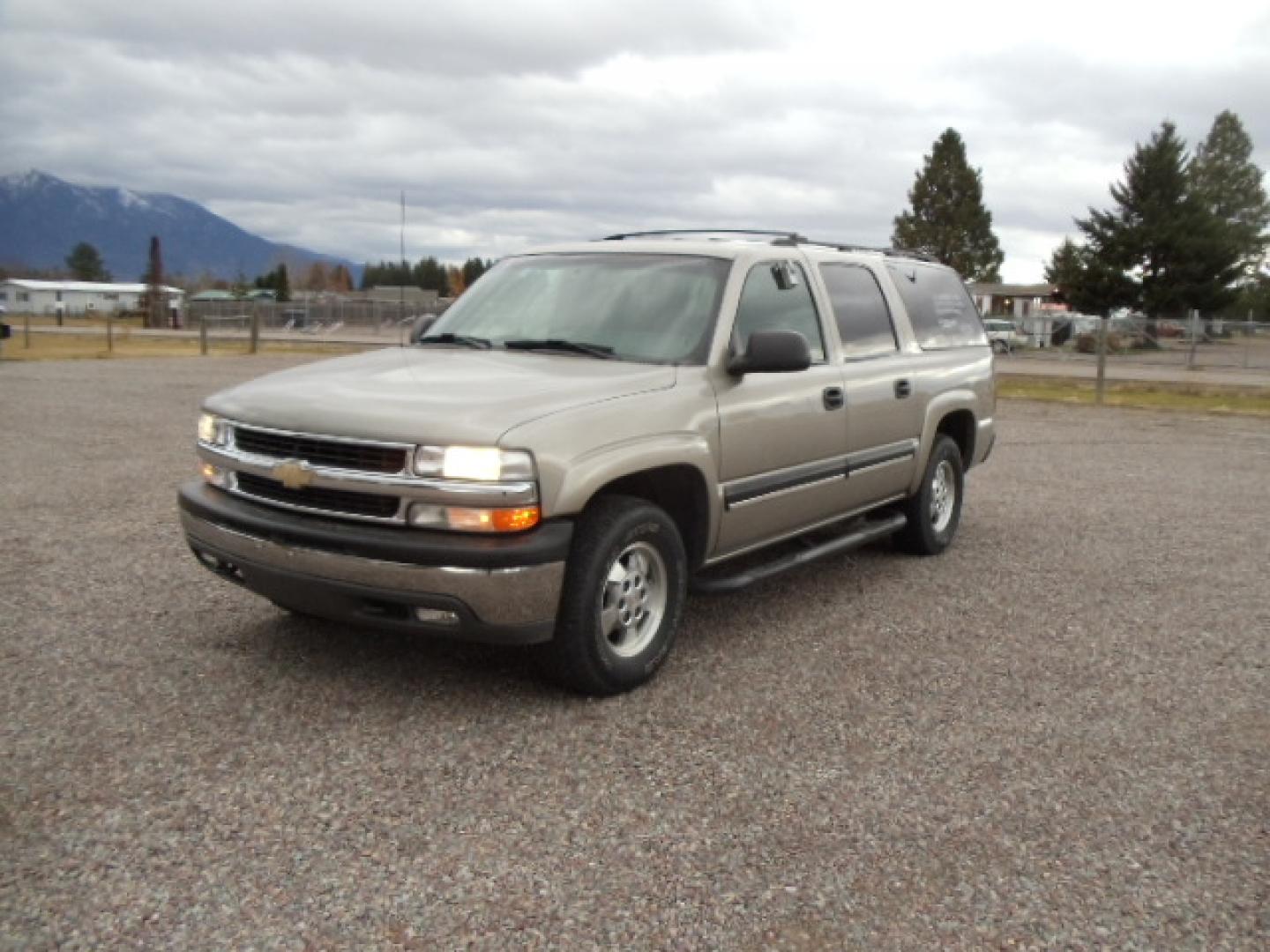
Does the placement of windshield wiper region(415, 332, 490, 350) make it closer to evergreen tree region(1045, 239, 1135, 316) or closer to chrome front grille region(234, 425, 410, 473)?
chrome front grille region(234, 425, 410, 473)

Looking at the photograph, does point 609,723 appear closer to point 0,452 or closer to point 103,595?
point 103,595

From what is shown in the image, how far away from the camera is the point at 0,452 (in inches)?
397

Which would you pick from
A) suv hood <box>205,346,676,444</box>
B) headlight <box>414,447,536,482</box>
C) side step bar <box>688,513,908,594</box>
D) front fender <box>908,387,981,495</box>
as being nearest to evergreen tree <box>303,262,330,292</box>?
front fender <box>908,387,981,495</box>

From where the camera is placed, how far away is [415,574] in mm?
3732

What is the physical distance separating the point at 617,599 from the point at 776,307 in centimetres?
179

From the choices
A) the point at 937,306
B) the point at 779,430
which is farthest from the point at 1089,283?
the point at 779,430

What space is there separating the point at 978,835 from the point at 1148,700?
61.7 inches

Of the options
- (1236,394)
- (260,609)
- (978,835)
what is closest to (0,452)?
(260,609)

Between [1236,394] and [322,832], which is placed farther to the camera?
[1236,394]

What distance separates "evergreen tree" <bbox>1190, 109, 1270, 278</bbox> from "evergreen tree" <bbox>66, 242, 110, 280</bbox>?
4804 inches

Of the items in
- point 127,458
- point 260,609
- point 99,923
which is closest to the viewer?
point 99,923

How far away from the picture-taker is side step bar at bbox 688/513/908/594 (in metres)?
4.78

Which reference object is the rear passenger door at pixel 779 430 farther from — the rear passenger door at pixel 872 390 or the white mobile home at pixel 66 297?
the white mobile home at pixel 66 297

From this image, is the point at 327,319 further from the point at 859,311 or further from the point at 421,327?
the point at 859,311
